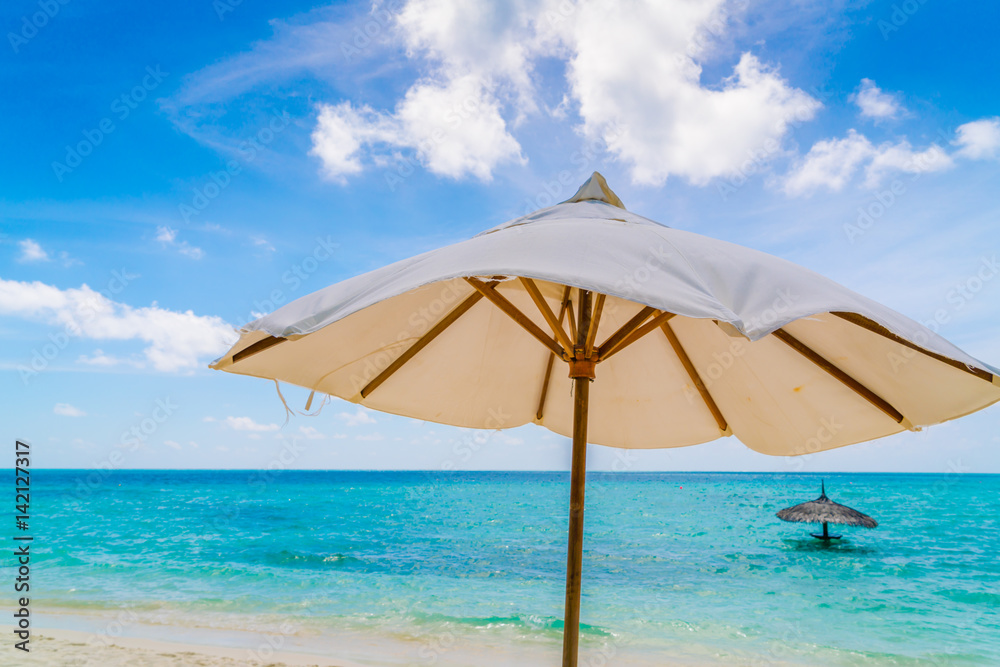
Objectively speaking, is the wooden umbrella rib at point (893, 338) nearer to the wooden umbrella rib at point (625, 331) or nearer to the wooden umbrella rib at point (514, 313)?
the wooden umbrella rib at point (625, 331)

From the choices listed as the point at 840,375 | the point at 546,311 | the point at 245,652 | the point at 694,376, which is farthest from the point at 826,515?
the point at 546,311

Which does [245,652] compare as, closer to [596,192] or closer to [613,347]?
[613,347]

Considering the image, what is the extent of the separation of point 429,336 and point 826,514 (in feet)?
55.6

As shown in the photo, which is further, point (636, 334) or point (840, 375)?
point (840, 375)

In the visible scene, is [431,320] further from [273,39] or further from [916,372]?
[273,39]

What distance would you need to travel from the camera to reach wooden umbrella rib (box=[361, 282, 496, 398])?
2680 millimetres

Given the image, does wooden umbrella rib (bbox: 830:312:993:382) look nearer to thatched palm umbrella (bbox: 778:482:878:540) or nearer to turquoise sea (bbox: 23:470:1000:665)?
turquoise sea (bbox: 23:470:1000:665)

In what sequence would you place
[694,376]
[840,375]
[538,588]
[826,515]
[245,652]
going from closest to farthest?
[840,375] → [694,376] → [245,652] → [538,588] → [826,515]

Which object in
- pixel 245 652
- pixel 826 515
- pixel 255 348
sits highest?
pixel 255 348

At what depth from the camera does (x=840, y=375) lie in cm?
235

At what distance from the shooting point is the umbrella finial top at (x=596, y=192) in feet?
7.89

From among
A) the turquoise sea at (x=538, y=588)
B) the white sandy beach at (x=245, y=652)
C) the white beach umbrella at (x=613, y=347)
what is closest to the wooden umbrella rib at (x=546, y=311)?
the white beach umbrella at (x=613, y=347)

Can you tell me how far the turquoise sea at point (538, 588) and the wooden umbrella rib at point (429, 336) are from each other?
5725 mm

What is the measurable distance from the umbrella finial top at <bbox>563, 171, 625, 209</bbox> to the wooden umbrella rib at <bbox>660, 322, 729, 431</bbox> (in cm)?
68
